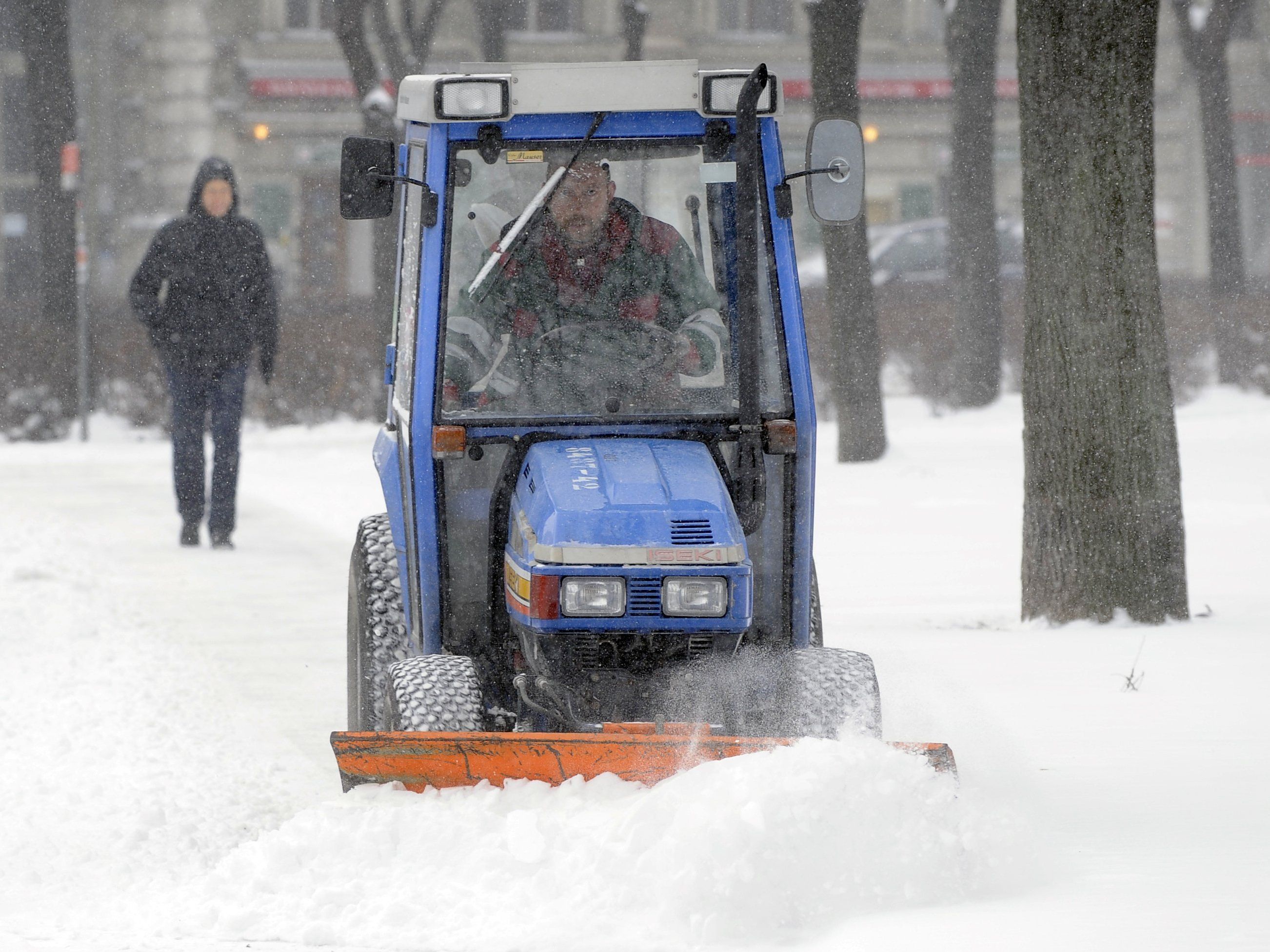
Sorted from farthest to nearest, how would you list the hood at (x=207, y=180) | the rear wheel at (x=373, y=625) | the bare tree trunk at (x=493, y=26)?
the bare tree trunk at (x=493, y=26) < the hood at (x=207, y=180) < the rear wheel at (x=373, y=625)

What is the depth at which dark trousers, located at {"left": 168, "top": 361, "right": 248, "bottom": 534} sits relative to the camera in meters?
9.55

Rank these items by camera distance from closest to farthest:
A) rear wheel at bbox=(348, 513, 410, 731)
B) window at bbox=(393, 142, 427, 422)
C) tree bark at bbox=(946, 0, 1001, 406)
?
1. window at bbox=(393, 142, 427, 422)
2. rear wheel at bbox=(348, 513, 410, 731)
3. tree bark at bbox=(946, 0, 1001, 406)

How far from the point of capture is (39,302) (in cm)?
1691

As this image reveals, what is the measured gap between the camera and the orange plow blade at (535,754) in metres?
3.87

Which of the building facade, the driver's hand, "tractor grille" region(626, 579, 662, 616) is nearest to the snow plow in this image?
the driver's hand

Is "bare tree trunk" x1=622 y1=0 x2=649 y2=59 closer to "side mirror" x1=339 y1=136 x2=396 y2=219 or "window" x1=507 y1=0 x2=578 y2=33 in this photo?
"window" x1=507 y1=0 x2=578 y2=33

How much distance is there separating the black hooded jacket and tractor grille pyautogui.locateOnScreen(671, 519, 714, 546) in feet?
18.9

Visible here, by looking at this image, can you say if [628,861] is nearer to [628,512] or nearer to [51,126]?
[628,512]

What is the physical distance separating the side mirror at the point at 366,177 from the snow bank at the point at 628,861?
1.58 meters

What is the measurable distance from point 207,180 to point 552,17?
1033 inches

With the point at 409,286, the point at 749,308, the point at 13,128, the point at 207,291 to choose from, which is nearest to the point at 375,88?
the point at 207,291

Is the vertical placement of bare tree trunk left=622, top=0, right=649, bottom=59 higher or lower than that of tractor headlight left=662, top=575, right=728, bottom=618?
higher

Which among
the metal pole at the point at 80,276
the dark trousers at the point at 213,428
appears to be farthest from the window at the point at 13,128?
the dark trousers at the point at 213,428

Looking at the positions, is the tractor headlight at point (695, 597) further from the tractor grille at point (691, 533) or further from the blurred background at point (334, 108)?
the blurred background at point (334, 108)
